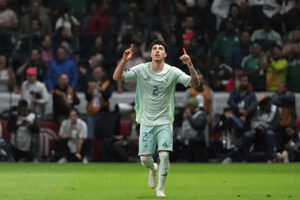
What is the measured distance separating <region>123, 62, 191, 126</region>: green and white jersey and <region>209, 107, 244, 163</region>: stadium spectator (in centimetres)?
1035

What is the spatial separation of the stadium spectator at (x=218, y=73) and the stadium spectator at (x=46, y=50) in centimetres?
452

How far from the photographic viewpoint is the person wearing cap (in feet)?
78.8

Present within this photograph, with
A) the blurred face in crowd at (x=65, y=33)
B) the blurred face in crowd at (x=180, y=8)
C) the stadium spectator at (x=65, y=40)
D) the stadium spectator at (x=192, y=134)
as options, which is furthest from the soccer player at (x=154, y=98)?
the blurred face in crowd at (x=65, y=33)

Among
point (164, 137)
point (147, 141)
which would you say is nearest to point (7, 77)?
point (147, 141)

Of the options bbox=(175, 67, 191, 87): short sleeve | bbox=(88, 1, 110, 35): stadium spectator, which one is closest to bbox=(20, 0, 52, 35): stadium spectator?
bbox=(88, 1, 110, 35): stadium spectator

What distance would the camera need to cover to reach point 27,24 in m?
25.8

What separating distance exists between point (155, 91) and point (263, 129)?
34.8 ft

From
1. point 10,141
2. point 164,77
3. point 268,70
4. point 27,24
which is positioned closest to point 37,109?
point 10,141

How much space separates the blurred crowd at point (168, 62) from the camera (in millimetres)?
23594

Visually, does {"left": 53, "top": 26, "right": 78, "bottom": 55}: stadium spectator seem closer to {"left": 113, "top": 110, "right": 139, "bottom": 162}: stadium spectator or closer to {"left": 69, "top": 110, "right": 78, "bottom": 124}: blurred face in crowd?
{"left": 69, "top": 110, "right": 78, "bottom": 124}: blurred face in crowd

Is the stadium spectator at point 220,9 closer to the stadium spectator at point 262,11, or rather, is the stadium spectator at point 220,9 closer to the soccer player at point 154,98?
the stadium spectator at point 262,11

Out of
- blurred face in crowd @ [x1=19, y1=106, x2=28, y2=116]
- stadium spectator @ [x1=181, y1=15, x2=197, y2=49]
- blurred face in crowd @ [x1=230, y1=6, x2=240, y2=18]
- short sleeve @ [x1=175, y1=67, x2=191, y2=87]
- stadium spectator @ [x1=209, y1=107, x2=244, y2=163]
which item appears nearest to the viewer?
short sleeve @ [x1=175, y1=67, x2=191, y2=87]

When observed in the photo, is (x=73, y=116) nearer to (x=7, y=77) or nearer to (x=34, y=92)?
(x=34, y=92)

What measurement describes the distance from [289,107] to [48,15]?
24.8ft
